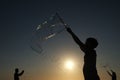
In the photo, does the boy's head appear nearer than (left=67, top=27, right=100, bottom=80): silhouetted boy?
No

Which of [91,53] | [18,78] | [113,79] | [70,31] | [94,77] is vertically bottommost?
[94,77]

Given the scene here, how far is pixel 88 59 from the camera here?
402 inches

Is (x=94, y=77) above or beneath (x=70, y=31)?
Result: beneath

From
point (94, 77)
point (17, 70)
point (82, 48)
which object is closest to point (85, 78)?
point (94, 77)

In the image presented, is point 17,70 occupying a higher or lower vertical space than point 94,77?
higher

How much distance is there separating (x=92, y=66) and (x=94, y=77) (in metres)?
0.37

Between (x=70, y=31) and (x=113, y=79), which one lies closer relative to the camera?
(x=70, y=31)

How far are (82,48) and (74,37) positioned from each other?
0.42 meters

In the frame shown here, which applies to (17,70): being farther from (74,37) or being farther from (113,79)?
(74,37)

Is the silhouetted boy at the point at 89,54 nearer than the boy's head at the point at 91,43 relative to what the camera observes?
Yes

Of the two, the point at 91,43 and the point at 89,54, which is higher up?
the point at 91,43

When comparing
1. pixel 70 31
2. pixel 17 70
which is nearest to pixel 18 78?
pixel 17 70

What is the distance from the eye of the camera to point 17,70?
2642 cm

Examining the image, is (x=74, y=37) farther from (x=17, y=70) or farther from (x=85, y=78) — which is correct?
(x=17, y=70)
